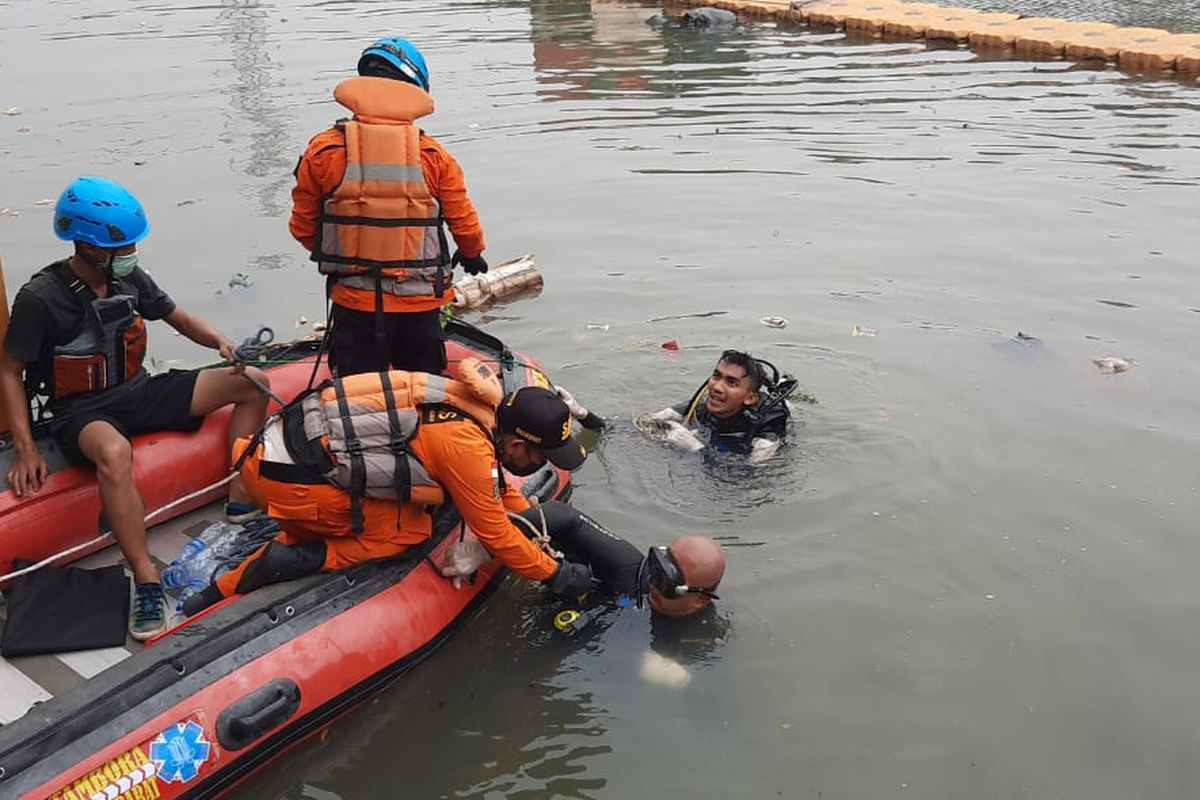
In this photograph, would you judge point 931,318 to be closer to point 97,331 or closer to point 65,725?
point 97,331

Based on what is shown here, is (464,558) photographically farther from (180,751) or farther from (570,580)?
(180,751)

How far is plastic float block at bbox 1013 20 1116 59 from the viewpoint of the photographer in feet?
56.0

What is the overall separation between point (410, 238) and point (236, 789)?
2441 millimetres

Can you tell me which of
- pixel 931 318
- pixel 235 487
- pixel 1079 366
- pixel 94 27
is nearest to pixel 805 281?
pixel 931 318

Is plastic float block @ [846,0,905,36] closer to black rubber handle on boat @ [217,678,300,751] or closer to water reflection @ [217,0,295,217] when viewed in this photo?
water reflection @ [217,0,295,217]

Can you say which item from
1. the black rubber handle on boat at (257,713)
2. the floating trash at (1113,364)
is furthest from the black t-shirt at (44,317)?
the floating trash at (1113,364)

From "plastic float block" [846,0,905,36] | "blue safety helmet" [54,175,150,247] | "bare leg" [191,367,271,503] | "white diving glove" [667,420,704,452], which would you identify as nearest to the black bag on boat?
"bare leg" [191,367,271,503]

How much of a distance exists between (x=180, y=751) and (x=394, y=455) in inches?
48.6

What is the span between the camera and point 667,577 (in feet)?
16.2

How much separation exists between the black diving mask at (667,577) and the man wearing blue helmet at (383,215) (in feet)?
5.16

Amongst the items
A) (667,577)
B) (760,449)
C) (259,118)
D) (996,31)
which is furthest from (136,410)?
(996,31)

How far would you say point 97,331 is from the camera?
4.90 meters

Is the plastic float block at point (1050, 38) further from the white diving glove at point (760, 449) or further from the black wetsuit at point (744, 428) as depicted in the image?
the white diving glove at point (760, 449)

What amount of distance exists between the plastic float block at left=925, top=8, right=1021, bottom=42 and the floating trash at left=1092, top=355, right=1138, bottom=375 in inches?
471
